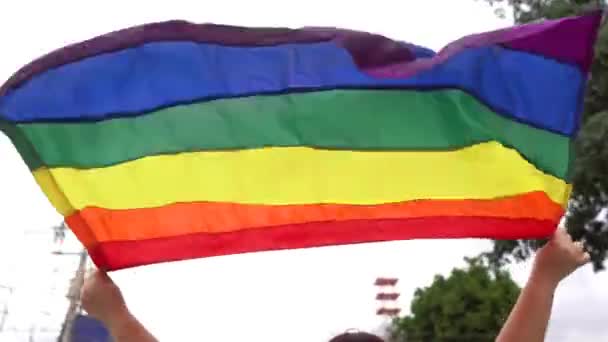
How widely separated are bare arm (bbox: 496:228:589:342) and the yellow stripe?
908 mm

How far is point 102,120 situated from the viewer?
14.7ft

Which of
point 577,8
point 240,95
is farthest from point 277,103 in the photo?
point 577,8

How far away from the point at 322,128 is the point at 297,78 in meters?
0.23

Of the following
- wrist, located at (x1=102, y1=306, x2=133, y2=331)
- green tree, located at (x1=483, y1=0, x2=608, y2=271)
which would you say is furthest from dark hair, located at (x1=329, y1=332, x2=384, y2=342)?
green tree, located at (x1=483, y1=0, x2=608, y2=271)

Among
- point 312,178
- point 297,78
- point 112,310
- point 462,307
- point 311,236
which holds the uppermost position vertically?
point 462,307

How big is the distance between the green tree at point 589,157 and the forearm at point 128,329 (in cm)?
1259

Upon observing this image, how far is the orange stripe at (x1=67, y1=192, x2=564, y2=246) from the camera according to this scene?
4.43 metres

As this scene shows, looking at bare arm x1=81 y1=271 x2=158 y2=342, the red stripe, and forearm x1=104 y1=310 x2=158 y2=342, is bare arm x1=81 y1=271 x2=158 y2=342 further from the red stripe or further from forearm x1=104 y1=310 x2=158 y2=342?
the red stripe

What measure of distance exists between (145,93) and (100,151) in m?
0.26

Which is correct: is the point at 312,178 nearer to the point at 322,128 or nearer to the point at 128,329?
the point at 322,128

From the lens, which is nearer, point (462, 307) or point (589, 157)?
point (589, 157)

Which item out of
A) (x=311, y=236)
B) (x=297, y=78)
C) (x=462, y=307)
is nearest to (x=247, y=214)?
(x=311, y=236)

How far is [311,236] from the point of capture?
470 cm

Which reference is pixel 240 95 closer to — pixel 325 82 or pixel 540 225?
pixel 325 82
